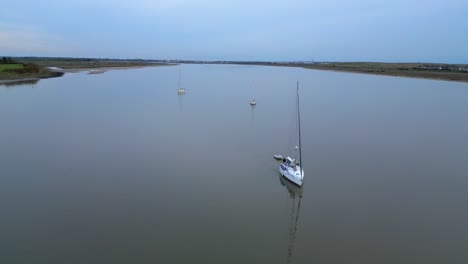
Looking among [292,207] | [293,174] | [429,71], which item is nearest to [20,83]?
[293,174]

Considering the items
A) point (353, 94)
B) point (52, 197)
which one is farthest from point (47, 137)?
point (353, 94)

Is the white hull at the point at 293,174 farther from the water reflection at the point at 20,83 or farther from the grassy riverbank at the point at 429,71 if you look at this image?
the grassy riverbank at the point at 429,71

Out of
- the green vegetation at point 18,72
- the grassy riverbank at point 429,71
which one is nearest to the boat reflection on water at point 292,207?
the green vegetation at point 18,72

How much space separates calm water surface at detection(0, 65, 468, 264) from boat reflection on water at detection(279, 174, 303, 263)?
6 centimetres

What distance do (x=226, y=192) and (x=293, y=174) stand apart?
2568 mm

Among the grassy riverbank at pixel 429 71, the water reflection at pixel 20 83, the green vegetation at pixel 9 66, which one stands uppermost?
the green vegetation at pixel 9 66

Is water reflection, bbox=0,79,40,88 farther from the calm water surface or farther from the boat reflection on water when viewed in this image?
the boat reflection on water

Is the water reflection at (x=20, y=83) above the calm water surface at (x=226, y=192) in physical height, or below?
above

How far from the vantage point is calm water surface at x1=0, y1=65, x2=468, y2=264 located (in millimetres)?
8875

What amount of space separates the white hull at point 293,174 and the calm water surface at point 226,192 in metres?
0.32

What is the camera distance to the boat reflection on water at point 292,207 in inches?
363

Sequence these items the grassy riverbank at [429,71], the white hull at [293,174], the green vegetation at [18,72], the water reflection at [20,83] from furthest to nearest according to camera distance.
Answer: the grassy riverbank at [429,71] < the green vegetation at [18,72] < the water reflection at [20,83] < the white hull at [293,174]

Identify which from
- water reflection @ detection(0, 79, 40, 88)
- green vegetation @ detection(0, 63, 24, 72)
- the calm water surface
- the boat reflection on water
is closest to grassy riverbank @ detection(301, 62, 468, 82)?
the calm water surface

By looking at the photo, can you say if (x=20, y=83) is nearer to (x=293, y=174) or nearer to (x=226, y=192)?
(x=226, y=192)
